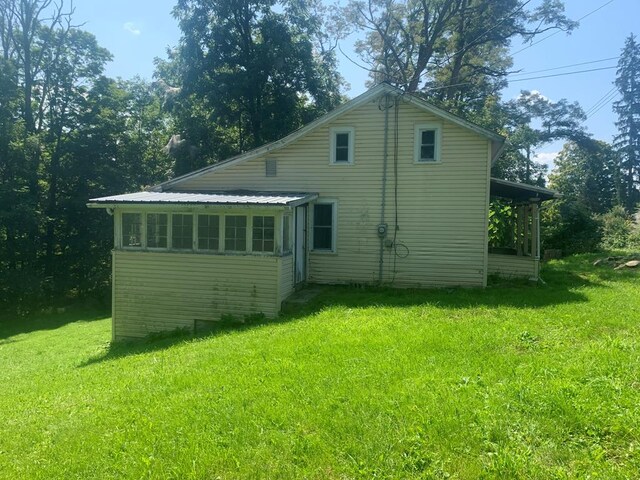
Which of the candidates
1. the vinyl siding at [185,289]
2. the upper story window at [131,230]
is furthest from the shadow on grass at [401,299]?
the upper story window at [131,230]

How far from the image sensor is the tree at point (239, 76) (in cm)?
2441

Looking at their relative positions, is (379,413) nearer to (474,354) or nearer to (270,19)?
(474,354)

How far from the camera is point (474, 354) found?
18.8 ft

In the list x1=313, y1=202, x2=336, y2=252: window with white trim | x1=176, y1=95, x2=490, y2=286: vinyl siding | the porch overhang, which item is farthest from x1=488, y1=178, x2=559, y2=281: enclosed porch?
x1=313, y1=202, x2=336, y2=252: window with white trim

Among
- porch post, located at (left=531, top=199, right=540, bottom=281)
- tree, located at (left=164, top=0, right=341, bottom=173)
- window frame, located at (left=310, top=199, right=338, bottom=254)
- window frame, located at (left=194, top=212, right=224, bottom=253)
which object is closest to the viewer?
window frame, located at (left=194, top=212, right=224, bottom=253)

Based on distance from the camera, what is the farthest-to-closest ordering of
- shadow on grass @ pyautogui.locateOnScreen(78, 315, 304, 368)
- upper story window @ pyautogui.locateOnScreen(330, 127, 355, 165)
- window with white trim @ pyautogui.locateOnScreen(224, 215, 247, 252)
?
upper story window @ pyautogui.locateOnScreen(330, 127, 355, 165), window with white trim @ pyautogui.locateOnScreen(224, 215, 247, 252), shadow on grass @ pyautogui.locateOnScreen(78, 315, 304, 368)

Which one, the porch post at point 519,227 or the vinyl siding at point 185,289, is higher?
the porch post at point 519,227

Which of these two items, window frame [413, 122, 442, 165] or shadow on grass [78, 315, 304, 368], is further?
window frame [413, 122, 442, 165]

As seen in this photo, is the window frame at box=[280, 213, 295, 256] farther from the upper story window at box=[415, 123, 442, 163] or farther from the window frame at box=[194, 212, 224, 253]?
the upper story window at box=[415, 123, 442, 163]

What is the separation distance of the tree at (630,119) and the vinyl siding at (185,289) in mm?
46269

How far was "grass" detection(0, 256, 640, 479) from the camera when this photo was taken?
3590mm

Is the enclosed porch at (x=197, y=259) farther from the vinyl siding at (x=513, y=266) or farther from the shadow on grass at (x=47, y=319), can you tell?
the shadow on grass at (x=47, y=319)

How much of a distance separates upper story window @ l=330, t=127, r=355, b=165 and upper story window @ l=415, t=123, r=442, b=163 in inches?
71.5

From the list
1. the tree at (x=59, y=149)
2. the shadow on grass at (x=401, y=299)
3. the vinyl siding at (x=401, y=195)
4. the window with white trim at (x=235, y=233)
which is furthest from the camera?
the tree at (x=59, y=149)
